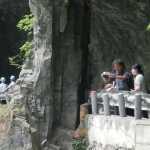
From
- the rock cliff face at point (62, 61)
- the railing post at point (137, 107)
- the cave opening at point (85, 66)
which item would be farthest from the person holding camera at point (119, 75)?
the cave opening at point (85, 66)

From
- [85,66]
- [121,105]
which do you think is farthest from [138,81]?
[85,66]

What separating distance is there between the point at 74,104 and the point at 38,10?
140 inches

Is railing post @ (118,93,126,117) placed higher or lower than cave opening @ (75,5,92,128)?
lower

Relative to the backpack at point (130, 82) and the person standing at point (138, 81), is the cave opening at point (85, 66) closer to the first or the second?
the backpack at point (130, 82)

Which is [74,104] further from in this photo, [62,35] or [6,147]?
[6,147]

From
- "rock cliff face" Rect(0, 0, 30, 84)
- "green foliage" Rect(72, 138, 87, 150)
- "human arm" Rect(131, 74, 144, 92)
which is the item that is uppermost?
"rock cliff face" Rect(0, 0, 30, 84)

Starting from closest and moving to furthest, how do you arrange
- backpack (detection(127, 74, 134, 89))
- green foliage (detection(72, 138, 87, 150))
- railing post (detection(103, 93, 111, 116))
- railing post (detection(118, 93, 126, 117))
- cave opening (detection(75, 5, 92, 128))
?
railing post (detection(118, 93, 126, 117)), railing post (detection(103, 93, 111, 116)), backpack (detection(127, 74, 134, 89)), green foliage (detection(72, 138, 87, 150)), cave opening (detection(75, 5, 92, 128))

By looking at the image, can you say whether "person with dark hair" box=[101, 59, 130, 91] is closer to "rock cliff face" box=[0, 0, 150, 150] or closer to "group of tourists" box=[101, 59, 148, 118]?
"group of tourists" box=[101, 59, 148, 118]

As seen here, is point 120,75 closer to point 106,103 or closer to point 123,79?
point 123,79

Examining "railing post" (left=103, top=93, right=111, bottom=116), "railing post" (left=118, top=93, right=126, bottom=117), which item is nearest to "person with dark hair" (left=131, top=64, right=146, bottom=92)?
"railing post" (left=118, top=93, right=126, bottom=117)

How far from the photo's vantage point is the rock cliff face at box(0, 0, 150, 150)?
15.3 meters

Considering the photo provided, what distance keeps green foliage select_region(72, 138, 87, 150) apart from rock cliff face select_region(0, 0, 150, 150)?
623mm

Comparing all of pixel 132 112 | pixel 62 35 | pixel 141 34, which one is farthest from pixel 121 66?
pixel 62 35

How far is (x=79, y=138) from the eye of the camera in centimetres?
1459
